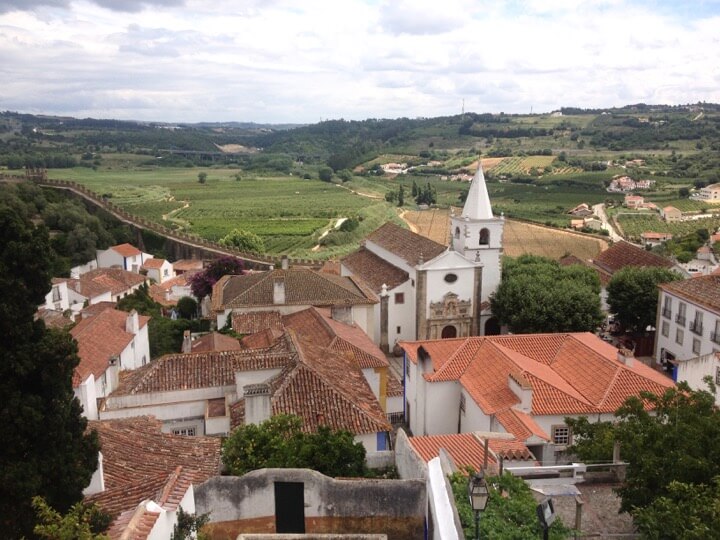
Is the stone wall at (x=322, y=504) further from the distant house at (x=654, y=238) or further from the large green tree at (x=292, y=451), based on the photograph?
the distant house at (x=654, y=238)

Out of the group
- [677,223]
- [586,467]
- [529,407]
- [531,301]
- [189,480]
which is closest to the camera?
[189,480]

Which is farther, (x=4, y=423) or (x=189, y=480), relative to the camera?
(x=189, y=480)

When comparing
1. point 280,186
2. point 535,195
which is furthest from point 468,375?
point 280,186

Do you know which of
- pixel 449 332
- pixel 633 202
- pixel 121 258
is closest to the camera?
pixel 449 332

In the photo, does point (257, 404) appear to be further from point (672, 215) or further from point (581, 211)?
point (672, 215)

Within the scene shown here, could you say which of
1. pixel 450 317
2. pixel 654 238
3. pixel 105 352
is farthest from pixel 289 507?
pixel 654 238

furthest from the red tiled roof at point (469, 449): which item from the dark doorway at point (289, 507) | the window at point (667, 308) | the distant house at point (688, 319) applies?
the window at point (667, 308)

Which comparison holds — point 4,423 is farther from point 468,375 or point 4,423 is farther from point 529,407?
point 468,375

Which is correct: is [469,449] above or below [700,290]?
above
